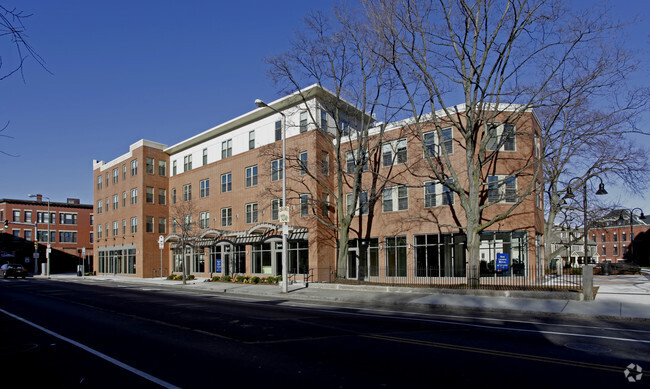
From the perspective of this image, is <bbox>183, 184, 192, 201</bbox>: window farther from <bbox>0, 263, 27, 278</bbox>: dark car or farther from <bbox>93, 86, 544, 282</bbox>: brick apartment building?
<bbox>0, 263, 27, 278</bbox>: dark car

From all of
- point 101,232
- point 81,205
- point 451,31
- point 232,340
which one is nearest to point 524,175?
point 451,31

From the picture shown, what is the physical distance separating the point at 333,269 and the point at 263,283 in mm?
5464

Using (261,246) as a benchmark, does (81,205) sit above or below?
above

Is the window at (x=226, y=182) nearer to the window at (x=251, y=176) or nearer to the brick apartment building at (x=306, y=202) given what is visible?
the brick apartment building at (x=306, y=202)

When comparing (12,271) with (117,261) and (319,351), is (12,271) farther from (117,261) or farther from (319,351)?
(319,351)

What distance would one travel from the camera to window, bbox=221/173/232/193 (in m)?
39.2

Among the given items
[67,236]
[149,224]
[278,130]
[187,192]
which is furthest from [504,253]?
[67,236]

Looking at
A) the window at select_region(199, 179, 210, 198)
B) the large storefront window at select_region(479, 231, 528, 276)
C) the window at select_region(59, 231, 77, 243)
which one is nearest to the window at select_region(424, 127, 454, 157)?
the large storefront window at select_region(479, 231, 528, 276)

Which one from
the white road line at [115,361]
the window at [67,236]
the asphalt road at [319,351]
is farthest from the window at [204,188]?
the window at [67,236]

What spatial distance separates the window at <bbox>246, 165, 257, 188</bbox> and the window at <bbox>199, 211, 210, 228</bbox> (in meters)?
6.96

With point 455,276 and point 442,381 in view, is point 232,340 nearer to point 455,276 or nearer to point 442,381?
point 442,381

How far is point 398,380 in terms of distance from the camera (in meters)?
6.51

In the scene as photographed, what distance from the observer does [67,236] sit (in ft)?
248

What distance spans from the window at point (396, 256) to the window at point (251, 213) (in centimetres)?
1181
